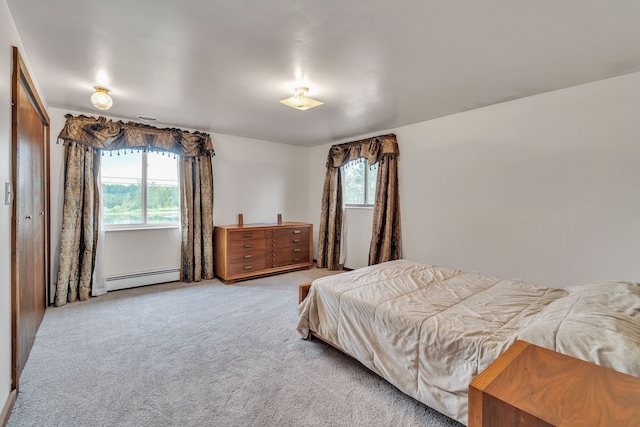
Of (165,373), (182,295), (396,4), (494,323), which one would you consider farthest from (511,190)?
(182,295)

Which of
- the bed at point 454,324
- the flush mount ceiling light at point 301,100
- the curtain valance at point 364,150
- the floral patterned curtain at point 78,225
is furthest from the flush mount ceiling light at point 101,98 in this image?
the curtain valance at point 364,150

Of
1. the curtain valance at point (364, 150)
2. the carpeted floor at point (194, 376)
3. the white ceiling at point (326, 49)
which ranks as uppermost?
the white ceiling at point (326, 49)

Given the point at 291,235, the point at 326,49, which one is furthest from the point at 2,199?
the point at 291,235

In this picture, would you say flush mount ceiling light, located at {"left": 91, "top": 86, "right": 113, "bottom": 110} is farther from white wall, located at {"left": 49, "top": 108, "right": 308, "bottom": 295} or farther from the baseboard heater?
the baseboard heater

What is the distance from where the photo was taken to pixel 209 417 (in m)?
1.59

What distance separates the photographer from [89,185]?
341cm

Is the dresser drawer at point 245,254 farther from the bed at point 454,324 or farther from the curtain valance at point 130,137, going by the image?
the bed at point 454,324

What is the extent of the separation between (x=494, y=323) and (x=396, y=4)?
185 cm

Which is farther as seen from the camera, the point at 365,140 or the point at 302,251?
the point at 302,251

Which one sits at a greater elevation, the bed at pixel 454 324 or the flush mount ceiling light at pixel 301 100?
the flush mount ceiling light at pixel 301 100

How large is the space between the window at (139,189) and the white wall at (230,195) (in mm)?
214

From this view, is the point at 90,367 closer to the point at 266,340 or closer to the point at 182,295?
the point at 266,340

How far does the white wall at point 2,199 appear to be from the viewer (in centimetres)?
148

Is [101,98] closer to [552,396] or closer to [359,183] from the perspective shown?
[359,183]
